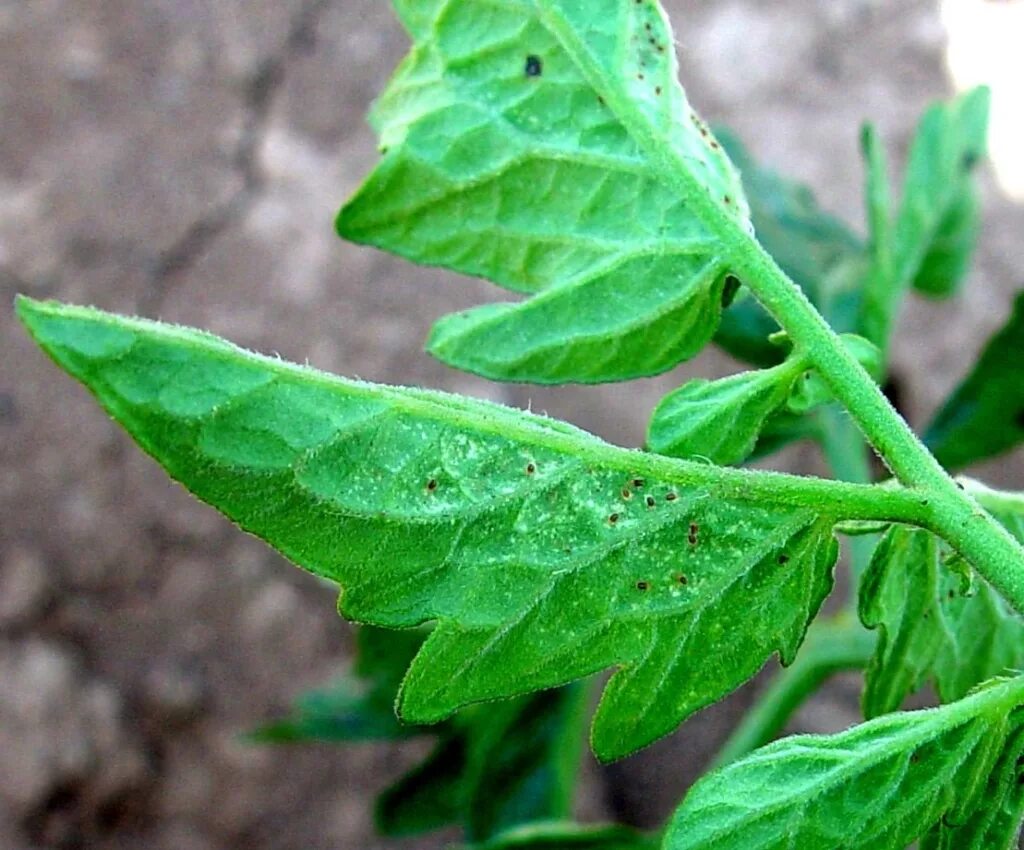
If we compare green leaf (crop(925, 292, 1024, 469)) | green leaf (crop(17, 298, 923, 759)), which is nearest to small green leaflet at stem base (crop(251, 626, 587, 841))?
green leaf (crop(925, 292, 1024, 469))

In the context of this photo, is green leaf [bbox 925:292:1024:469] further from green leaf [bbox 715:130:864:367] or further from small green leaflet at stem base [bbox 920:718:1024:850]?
small green leaflet at stem base [bbox 920:718:1024:850]

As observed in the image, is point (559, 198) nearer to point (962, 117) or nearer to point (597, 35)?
point (597, 35)

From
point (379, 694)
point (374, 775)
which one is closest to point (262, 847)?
point (374, 775)

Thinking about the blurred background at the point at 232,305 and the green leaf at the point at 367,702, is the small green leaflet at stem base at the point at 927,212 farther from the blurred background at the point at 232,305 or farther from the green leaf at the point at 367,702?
the green leaf at the point at 367,702

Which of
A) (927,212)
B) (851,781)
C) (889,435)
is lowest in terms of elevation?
(851,781)

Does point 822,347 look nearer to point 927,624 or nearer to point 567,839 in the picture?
point 927,624

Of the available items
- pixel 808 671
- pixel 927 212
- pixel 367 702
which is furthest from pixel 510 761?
pixel 927 212

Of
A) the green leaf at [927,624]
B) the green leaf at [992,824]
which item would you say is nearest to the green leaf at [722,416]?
the green leaf at [927,624]

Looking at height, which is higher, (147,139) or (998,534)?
(147,139)
